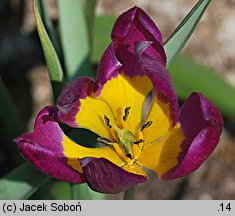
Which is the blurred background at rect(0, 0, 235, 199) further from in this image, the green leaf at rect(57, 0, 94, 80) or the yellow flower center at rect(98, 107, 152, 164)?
the yellow flower center at rect(98, 107, 152, 164)

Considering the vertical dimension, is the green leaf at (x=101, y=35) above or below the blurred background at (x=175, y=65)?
above

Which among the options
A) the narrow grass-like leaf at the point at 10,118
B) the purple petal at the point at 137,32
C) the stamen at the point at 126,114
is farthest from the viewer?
the narrow grass-like leaf at the point at 10,118

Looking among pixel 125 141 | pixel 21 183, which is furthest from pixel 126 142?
pixel 21 183

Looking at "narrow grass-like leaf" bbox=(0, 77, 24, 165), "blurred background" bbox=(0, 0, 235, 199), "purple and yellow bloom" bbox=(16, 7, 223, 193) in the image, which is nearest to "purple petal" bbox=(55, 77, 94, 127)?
"purple and yellow bloom" bbox=(16, 7, 223, 193)

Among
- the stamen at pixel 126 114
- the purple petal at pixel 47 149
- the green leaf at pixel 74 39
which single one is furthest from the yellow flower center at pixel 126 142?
the green leaf at pixel 74 39

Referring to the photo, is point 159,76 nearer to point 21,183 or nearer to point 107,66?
point 107,66

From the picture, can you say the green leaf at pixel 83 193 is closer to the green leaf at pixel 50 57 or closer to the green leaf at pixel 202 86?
the green leaf at pixel 50 57
